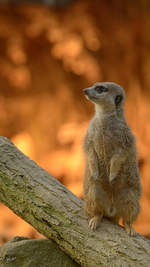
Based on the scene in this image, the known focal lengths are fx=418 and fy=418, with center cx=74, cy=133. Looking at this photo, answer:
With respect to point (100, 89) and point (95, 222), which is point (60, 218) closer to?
point (95, 222)

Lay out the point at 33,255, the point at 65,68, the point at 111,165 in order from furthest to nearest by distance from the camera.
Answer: the point at 65,68 < the point at 33,255 < the point at 111,165

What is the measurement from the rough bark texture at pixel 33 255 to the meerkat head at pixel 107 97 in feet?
3.81

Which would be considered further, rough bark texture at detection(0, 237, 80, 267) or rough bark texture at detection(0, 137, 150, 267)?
rough bark texture at detection(0, 237, 80, 267)

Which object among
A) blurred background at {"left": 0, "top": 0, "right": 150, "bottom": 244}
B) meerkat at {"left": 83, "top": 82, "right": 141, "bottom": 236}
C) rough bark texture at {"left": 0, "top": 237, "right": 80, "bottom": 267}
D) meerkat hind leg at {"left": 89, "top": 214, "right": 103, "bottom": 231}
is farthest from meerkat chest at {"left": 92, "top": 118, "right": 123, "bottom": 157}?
blurred background at {"left": 0, "top": 0, "right": 150, "bottom": 244}

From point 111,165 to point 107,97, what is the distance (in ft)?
1.69

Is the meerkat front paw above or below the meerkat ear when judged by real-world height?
below

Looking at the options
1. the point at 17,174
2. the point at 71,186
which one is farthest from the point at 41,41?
the point at 17,174

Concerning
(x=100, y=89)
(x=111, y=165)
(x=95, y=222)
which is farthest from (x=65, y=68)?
(x=95, y=222)

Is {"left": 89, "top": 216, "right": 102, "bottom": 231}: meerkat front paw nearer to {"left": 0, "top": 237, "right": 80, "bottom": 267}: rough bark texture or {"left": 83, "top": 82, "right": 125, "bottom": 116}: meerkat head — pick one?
{"left": 0, "top": 237, "right": 80, "bottom": 267}: rough bark texture

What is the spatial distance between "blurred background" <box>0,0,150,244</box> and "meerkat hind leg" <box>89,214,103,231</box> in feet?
13.9

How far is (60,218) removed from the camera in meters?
3.20

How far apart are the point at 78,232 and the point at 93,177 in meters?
0.43

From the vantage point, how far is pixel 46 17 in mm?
7727

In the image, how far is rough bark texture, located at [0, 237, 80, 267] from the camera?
10.7 ft
